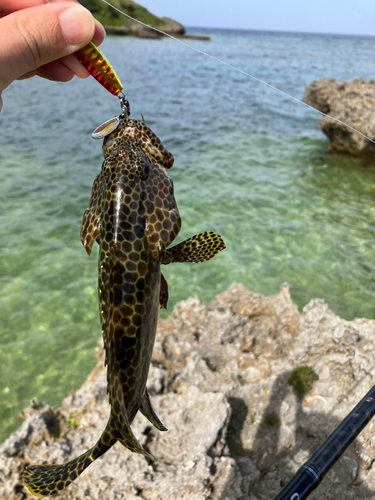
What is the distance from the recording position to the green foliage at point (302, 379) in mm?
5172

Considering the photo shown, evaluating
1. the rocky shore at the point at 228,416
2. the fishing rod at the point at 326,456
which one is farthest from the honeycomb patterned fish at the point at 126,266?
the rocky shore at the point at 228,416

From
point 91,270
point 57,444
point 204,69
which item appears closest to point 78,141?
point 91,270

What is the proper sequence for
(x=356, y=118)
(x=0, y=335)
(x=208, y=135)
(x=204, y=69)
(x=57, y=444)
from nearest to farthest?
(x=57, y=444), (x=0, y=335), (x=356, y=118), (x=208, y=135), (x=204, y=69)

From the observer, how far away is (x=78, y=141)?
17125 mm

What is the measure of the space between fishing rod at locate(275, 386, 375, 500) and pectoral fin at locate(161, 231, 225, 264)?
4.93 ft

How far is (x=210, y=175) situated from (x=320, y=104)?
6588 mm

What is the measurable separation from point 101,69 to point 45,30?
463 mm

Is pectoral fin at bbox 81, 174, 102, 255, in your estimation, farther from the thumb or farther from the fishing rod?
the fishing rod

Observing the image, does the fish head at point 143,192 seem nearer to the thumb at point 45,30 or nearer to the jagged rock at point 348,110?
the thumb at point 45,30

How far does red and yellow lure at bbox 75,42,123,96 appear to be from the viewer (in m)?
2.42

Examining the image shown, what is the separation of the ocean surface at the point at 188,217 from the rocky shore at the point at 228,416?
1894 millimetres

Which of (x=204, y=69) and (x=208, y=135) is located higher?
(x=204, y=69)

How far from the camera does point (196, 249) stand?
243 cm

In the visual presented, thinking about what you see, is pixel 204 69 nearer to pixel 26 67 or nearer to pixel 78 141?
pixel 78 141
